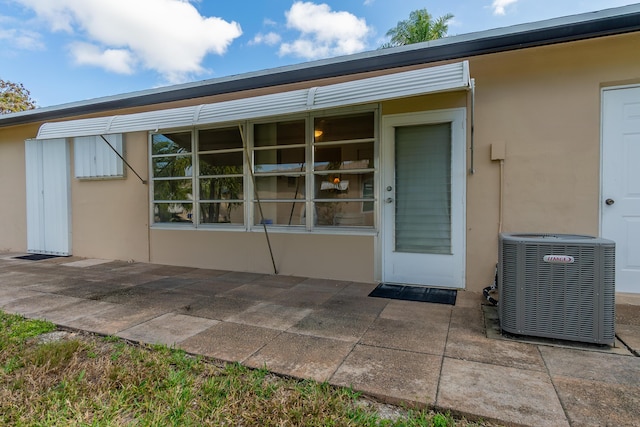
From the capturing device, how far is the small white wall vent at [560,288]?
2338mm

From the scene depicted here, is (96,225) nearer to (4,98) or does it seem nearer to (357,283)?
(357,283)

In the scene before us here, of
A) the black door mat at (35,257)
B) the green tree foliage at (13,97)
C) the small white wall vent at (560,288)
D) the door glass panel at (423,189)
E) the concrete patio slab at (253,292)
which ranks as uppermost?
the green tree foliage at (13,97)

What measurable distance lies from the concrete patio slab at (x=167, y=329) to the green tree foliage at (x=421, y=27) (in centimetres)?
1565

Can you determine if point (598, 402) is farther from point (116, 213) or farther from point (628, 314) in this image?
point (116, 213)

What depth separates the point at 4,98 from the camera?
1647cm

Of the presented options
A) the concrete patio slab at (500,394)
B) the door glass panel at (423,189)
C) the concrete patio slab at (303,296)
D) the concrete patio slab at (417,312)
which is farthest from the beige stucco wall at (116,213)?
the concrete patio slab at (500,394)

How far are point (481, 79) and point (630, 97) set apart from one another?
143 centimetres

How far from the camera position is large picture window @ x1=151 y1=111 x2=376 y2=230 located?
4484 mm

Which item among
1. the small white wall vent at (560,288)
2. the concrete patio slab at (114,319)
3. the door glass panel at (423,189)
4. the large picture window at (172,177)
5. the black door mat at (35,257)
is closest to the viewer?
the small white wall vent at (560,288)

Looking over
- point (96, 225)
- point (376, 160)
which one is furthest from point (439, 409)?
point (96, 225)

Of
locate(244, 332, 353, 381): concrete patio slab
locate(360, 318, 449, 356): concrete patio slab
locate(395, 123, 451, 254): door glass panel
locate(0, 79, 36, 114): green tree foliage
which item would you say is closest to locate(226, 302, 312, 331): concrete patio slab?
locate(244, 332, 353, 381): concrete patio slab

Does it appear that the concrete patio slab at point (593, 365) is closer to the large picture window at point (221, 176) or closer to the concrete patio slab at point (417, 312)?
the concrete patio slab at point (417, 312)

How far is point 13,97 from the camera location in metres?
16.7

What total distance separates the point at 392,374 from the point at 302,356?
0.64m
